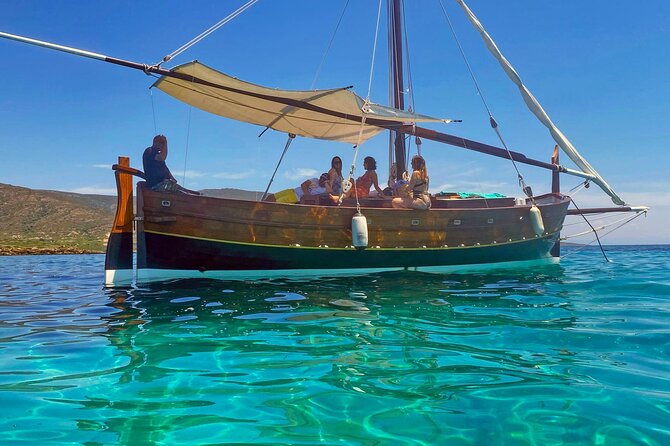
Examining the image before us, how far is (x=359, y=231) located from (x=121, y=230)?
16.8 feet

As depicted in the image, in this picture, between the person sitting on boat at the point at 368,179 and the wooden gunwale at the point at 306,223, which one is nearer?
the wooden gunwale at the point at 306,223

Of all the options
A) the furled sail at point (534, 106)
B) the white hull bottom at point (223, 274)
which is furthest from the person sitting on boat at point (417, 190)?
the furled sail at point (534, 106)

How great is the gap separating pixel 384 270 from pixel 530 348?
24.4ft

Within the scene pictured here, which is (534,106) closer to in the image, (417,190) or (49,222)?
(417,190)

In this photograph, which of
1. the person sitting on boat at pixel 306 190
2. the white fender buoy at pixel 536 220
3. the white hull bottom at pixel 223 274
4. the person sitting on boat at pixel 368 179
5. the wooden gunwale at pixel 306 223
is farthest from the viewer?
the white fender buoy at pixel 536 220

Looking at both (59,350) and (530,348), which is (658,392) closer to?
(530,348)

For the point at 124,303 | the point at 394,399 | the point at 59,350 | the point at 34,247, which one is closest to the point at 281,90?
the point at 124,303

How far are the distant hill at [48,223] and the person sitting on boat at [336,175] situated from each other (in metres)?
27.9

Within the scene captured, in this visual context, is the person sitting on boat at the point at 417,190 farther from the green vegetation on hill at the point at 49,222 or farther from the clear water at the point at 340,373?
the green vegetation on hill at the point at 49,222

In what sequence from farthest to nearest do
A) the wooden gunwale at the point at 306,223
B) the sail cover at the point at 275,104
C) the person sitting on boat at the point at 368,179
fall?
the person sitting on boat at the point at 368,179, the sail cover at the point at 275,104, the wooden gunwale at the point at 306,223

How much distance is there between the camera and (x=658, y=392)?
316cm

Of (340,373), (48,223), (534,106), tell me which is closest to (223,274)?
(340,373)

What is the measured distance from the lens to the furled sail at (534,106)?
13453 mm

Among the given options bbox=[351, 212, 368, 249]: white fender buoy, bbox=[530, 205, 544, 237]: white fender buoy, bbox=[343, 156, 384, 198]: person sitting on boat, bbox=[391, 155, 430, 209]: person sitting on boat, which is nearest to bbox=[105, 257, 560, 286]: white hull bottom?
bbox=[351, 212, 368, 249]: white fender buoy
